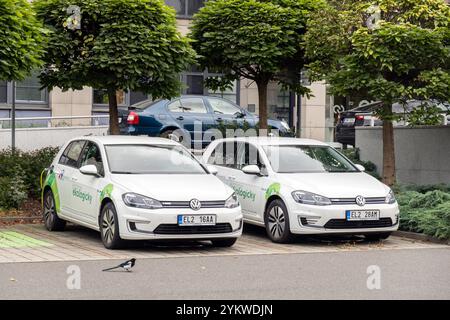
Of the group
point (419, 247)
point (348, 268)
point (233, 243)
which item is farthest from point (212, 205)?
point (419, 247)

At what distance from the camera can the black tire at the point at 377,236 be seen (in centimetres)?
1427

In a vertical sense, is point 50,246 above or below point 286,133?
below

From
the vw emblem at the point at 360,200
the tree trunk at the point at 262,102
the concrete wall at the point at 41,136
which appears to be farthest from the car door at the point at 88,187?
the concrete wall at the point at 41,136

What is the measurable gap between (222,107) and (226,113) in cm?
25

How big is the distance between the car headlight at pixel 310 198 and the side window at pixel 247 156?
56.3 inches

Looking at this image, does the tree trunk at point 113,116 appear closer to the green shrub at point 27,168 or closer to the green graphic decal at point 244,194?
the green shrub at point 27,168

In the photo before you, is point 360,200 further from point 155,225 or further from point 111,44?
point 111,44

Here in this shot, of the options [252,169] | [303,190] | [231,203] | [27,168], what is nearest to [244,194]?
[252,169]

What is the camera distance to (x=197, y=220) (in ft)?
41.3

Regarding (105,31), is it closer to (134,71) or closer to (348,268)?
(134,71)

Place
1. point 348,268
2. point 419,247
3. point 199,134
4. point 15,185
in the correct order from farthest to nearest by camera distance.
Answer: point 199,134 < point 15,185 < point 419,247 < point 348,268

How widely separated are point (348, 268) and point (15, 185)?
759 cm

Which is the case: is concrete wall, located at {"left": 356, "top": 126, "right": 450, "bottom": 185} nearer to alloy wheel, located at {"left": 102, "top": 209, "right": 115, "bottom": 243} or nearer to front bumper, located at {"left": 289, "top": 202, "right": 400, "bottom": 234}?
front bumper, located at {"left": 289, "top": 202, "right": 400, "bottom": 234}
